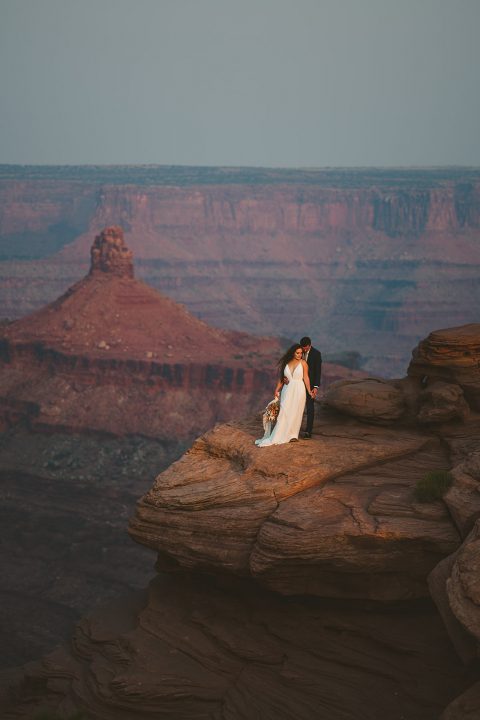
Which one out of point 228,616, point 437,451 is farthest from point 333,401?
point 228,616

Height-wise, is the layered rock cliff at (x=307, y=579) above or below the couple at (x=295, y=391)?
below

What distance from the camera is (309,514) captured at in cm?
2497

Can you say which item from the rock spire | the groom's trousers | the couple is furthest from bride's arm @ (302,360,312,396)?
the rock spire

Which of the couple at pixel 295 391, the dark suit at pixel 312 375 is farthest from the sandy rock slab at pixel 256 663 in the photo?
the dark suit at pixel 312 375

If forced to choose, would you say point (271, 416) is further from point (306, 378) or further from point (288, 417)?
point (306, 378)

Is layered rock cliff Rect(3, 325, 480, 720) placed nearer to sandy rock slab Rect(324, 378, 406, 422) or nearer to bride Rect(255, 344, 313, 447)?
sandy rock slab Rect(324, 378, 406, 422)

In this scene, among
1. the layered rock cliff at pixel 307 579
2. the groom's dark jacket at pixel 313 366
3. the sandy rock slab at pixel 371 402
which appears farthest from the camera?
the groom's dark jacket at pixel 313 366

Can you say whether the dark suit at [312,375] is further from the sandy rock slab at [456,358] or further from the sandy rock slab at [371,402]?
the sandy rock slab at [456,358]

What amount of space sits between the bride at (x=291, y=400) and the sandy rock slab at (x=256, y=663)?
3578 millimetres

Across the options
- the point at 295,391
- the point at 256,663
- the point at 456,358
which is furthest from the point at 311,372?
the point at 256,663

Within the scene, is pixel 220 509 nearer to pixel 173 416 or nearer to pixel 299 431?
pixel 299 431

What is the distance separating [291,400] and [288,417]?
0.40m

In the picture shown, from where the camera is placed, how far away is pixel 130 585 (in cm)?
6725

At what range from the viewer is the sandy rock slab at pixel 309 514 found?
959 inches
